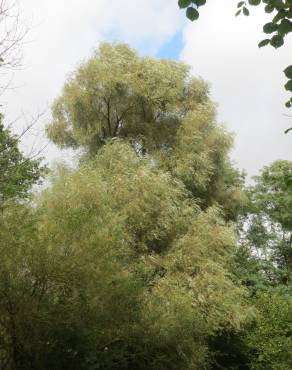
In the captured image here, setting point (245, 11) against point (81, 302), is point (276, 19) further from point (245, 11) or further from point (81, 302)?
point (81, 302)

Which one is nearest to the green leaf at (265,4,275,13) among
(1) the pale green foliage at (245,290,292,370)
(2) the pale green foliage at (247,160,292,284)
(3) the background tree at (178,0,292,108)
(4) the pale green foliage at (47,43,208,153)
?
(3) the background tree at (178,0,292,108)

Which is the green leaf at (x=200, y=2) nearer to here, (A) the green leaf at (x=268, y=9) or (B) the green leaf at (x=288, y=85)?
(A) the green leaf at (x=268, y=9)

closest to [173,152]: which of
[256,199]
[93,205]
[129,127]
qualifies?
[129,127]

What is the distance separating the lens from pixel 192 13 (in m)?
2.96

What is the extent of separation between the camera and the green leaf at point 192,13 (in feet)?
9.69

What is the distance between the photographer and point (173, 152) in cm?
1584

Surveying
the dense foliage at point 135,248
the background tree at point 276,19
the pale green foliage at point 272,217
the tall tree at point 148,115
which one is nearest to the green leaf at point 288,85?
the background tree at point 276,19

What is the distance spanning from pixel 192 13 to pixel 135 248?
1021 cm

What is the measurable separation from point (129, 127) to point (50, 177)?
3454mm

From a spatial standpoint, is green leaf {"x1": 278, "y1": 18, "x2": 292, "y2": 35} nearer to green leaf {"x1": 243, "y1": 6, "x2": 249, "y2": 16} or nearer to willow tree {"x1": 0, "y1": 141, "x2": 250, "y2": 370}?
green leaf {"x1": 243, "y1": 6, "x2": 249, "y2": 16}

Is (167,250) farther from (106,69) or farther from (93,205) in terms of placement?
(106,69)

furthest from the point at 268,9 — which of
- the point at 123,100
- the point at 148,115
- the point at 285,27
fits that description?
the point at 148,115

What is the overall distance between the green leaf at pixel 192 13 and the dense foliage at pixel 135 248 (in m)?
5.09

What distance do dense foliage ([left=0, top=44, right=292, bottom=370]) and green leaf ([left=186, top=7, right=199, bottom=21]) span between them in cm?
509
